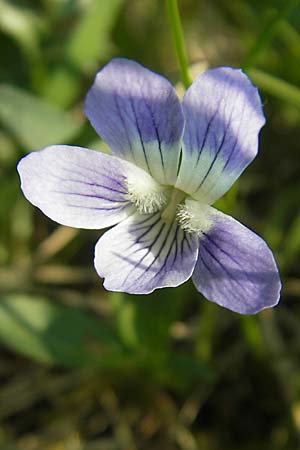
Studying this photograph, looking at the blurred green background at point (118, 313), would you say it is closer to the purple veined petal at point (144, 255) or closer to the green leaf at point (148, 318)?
the green leaf at point (148, 318)

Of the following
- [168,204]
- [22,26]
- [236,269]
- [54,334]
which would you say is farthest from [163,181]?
[22,26]

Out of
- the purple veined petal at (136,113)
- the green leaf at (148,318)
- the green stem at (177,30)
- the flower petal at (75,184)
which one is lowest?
the green leaf at (148,318)

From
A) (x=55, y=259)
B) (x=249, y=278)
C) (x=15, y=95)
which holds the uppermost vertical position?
(x=249, y=278)

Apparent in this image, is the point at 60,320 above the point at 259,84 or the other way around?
the other way around

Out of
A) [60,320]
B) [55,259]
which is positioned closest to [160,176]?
[60,320]

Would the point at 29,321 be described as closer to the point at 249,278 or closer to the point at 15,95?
the point at 15,95

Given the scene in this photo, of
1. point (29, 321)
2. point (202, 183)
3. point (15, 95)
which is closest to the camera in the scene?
point (202, 183)

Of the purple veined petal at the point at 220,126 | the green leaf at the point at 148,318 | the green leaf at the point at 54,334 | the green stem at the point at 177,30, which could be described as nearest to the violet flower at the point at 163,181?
the purple veined petal at the point at 220,126
